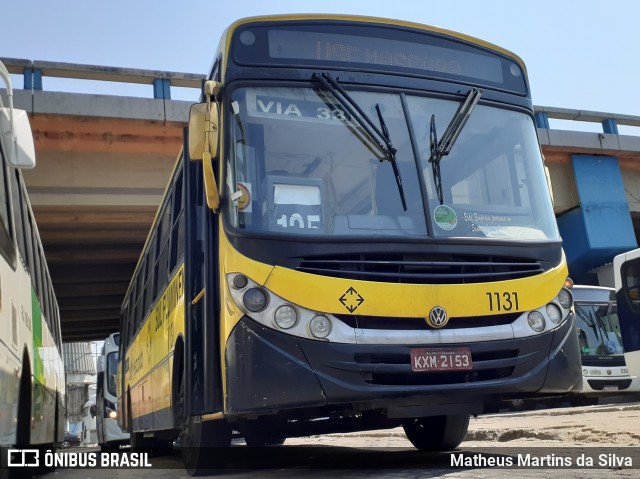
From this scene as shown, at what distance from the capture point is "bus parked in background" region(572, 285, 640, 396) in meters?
18.1

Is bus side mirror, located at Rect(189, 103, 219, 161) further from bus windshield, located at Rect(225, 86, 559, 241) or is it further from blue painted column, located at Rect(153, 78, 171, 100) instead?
blue painted column, located at Rect(153, 78, 171, 100)

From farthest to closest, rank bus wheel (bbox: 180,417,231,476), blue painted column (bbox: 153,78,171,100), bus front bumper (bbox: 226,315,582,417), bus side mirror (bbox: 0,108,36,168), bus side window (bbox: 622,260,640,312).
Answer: blue painted column (bbox: 153,78,171,100) → bus side window (bbox: 622,260,640,312) → bus wheel (bbox: 180,417,231,476) → bus front bumper (bbox: 226,315,582,417) → bus side mirror (bbox: 0,108,36,168)

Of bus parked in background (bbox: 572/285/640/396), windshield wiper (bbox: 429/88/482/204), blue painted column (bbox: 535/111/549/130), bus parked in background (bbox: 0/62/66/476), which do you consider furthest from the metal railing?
bus parked in background (bbox: 572/285/640/396)

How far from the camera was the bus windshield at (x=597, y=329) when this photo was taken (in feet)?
60.1

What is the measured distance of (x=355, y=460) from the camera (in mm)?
7008

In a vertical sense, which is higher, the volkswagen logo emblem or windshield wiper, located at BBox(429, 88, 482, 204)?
windshield wiper, located at BBox(429, 88, 482, 204)

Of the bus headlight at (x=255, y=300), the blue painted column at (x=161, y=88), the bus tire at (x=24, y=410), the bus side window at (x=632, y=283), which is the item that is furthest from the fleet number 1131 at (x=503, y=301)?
the blue painted column at (x=161, y=88)

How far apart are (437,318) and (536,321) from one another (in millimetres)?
804

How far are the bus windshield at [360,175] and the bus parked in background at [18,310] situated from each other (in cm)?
146

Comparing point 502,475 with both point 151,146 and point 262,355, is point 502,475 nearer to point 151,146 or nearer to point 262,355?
point 262,355

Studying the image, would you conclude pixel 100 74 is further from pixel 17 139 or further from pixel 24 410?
pixel 17 139

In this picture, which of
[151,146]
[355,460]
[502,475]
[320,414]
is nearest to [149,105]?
[151,146]

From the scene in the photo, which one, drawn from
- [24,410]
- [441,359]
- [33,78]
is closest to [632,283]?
[441,359]

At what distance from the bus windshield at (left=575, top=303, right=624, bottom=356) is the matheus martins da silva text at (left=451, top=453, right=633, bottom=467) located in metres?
12.6
